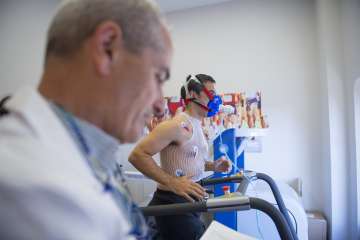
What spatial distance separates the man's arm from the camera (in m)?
1.21

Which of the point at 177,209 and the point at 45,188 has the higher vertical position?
the point at 45,188

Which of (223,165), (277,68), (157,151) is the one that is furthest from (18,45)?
(277,68)

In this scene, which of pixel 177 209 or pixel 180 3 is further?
pixel 180 3

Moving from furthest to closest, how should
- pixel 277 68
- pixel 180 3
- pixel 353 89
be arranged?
pixel 180 3, pixel 277 68, pixel 353 89

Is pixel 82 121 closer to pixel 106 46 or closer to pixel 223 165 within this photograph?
pixel 106 46

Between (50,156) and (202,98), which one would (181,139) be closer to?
(202,98)

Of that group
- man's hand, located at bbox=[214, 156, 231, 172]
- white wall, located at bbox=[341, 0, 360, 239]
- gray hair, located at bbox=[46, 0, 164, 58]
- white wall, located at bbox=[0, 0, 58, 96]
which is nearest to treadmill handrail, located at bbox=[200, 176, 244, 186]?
man's hand, located at bbox=[214, 156, 231, 172]

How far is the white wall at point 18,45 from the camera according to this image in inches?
112

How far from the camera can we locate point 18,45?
2857 mm

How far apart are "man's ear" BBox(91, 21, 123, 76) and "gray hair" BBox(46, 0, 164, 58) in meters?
0.01

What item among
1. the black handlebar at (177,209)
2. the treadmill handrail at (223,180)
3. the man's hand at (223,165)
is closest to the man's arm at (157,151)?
the black handlebar at (177,209)

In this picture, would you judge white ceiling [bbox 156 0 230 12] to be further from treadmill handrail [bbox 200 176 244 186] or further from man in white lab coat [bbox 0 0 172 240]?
man in white lab coat [bbox 0 0 172 240]

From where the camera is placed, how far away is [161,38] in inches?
19.3

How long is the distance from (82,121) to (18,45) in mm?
3075
